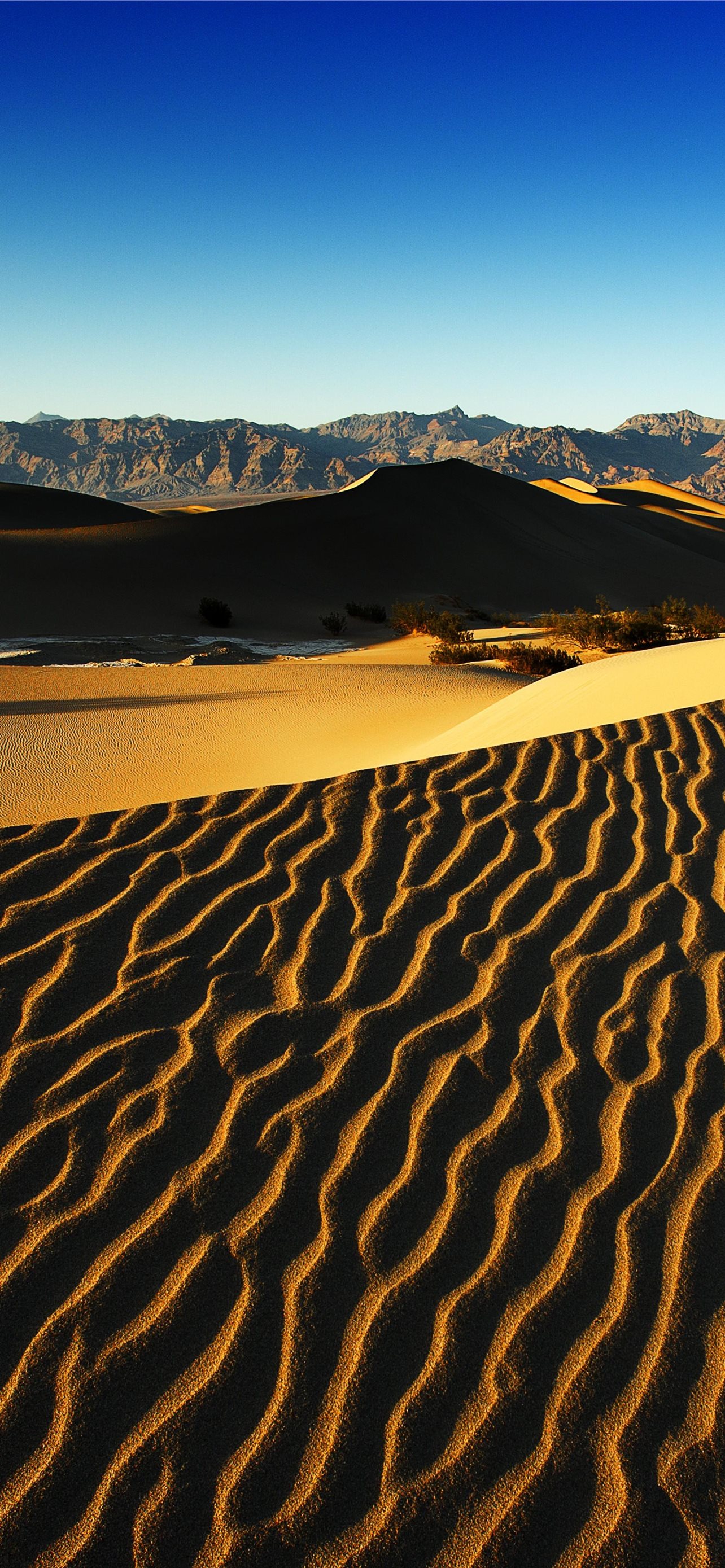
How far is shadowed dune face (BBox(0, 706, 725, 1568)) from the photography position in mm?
2107

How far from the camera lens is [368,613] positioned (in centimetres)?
2288

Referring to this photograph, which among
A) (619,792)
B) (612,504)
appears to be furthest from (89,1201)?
(612,504)

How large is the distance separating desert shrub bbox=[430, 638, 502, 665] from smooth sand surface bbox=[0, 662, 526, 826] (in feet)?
5.63

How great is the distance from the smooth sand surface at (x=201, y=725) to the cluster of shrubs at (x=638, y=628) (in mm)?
3731

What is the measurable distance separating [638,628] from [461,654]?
2981 mm

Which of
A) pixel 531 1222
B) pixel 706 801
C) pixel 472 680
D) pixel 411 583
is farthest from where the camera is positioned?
pixel 411 583

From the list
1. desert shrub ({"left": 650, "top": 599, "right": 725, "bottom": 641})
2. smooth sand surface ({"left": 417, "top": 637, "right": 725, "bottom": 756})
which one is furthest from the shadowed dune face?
desert shrub ({"left": 650, "top": 599, "right": 725, "bottom": 641})

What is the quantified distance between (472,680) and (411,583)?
1926 centimetres

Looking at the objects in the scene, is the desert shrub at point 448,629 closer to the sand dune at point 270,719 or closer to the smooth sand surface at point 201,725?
the smooth sand surface at point 201,725

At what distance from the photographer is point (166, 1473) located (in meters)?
2.13

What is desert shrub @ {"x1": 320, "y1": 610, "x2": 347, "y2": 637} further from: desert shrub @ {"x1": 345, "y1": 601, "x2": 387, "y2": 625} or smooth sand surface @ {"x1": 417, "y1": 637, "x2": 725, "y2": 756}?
smooth sand surface @ {"x1": 417, "y1": 637, "x2": 725, "y2": 756}

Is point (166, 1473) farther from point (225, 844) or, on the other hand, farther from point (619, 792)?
point (619, 792)

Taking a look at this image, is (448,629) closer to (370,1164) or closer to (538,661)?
(538,661)

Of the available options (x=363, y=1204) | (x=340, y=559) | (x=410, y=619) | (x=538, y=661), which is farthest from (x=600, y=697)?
(x=340, y=559)
